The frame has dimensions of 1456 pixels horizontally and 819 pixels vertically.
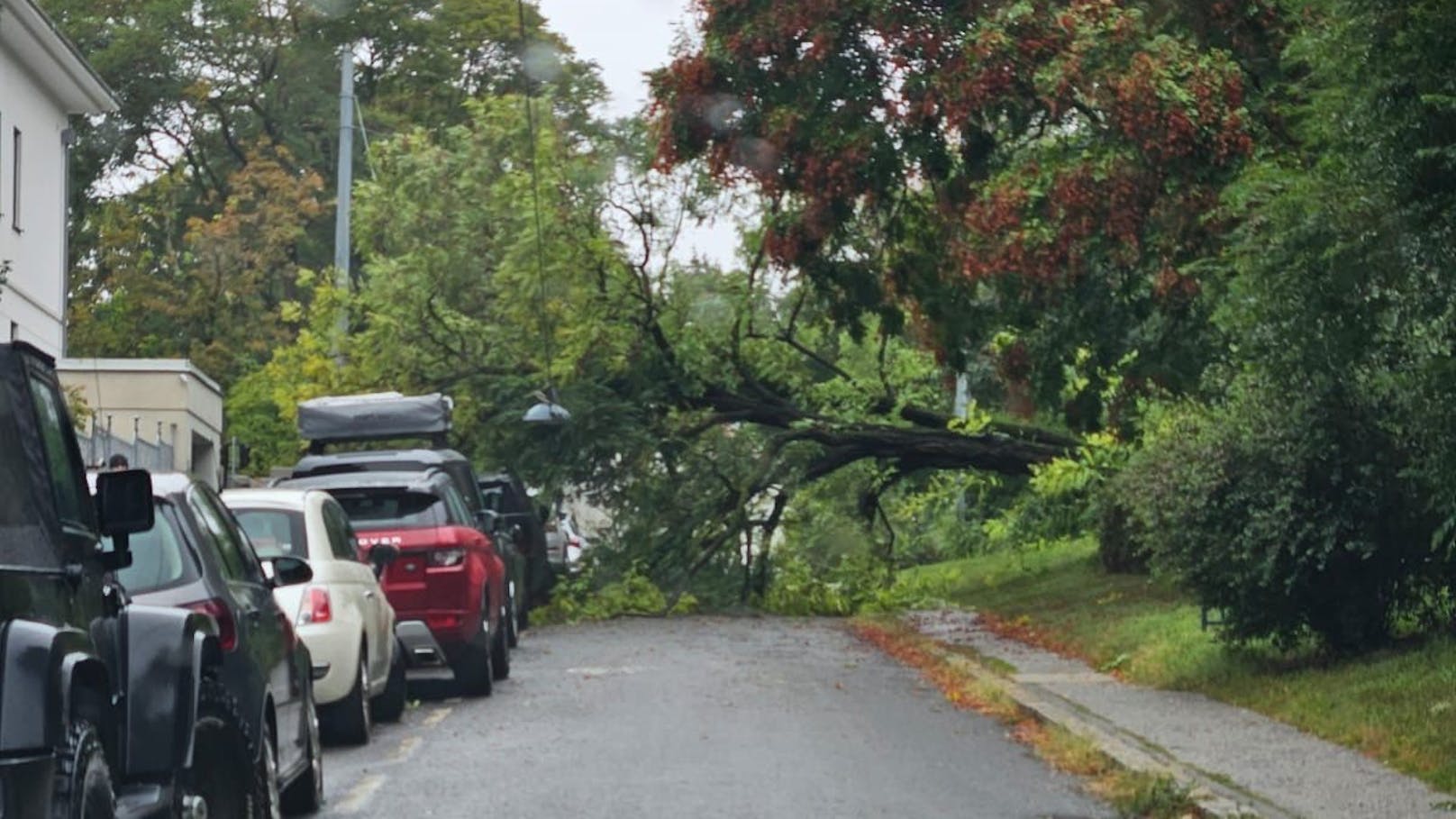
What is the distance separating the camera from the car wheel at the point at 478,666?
62.0 feet

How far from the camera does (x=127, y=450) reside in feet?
103

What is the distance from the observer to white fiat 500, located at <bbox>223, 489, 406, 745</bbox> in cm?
1488

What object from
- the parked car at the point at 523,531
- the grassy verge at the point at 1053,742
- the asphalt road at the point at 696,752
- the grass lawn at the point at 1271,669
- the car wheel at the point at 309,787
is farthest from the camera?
the parked car at the point at 523,531

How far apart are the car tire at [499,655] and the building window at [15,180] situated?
51.2 ft

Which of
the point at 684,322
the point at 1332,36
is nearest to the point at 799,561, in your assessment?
the point at 684,322

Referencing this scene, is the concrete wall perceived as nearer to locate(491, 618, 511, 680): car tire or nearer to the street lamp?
the street lamp

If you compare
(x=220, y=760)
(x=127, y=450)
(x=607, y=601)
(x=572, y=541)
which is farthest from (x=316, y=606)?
(x=572, y=541)

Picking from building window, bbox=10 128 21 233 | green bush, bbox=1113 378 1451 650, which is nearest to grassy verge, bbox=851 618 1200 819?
green bush, bbox=1113 378 1451 650

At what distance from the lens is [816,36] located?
71.5 ft

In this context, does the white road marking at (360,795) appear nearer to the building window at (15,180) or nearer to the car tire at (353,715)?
the car tire at (353,715)

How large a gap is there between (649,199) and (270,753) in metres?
23.0

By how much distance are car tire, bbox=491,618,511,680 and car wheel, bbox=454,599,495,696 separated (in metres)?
1.11

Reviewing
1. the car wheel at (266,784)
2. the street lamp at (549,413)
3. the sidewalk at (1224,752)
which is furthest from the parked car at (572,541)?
the car wheel at (266,784)

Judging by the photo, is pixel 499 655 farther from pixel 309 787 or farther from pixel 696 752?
pixel 309 787
